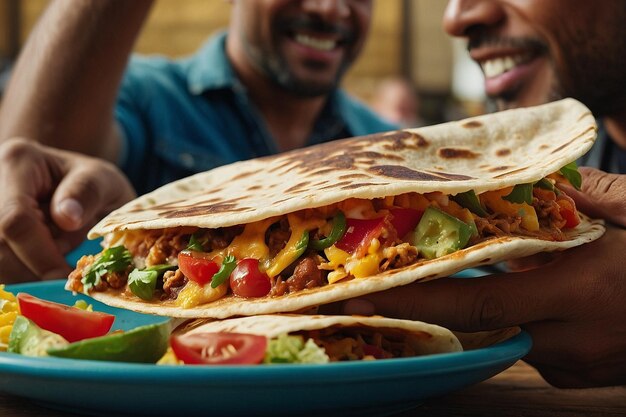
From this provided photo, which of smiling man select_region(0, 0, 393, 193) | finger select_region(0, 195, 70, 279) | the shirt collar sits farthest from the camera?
the shirt collar

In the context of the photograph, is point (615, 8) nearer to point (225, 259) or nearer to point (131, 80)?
point (225, 259)

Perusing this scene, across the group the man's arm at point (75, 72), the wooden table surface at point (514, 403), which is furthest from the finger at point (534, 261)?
the man's arm at point (75, 72)

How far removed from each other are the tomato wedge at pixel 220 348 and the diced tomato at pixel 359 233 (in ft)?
1.29

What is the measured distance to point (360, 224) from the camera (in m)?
1.53

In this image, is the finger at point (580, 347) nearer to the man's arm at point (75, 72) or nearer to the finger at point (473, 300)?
the finger at point (473, 300)

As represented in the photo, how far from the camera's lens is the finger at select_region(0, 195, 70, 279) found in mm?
2166

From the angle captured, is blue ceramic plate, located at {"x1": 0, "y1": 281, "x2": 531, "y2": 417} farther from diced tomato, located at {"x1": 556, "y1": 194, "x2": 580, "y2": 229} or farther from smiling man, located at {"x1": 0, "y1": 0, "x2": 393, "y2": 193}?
Result: smiling man, located at {"x1": 0, "y1": 0, "x2": 393, "y2": 193}

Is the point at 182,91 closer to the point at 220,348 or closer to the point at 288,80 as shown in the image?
the point at 288,80

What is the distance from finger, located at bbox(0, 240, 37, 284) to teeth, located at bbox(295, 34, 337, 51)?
2.42 metres

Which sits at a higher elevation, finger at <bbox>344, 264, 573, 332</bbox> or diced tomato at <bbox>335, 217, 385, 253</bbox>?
diced tomato at <bbox>335, 217, 385, 253</bbox>

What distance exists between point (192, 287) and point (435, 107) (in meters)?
10.9

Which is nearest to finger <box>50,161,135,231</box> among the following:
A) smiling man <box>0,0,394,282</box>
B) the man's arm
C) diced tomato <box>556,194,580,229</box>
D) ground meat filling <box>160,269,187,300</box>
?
smiling man <box>0,0,394,282</box>

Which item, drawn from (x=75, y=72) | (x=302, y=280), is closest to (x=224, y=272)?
(x=302, y=280)

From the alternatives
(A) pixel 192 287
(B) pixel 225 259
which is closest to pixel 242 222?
(B) pixel 225 259
